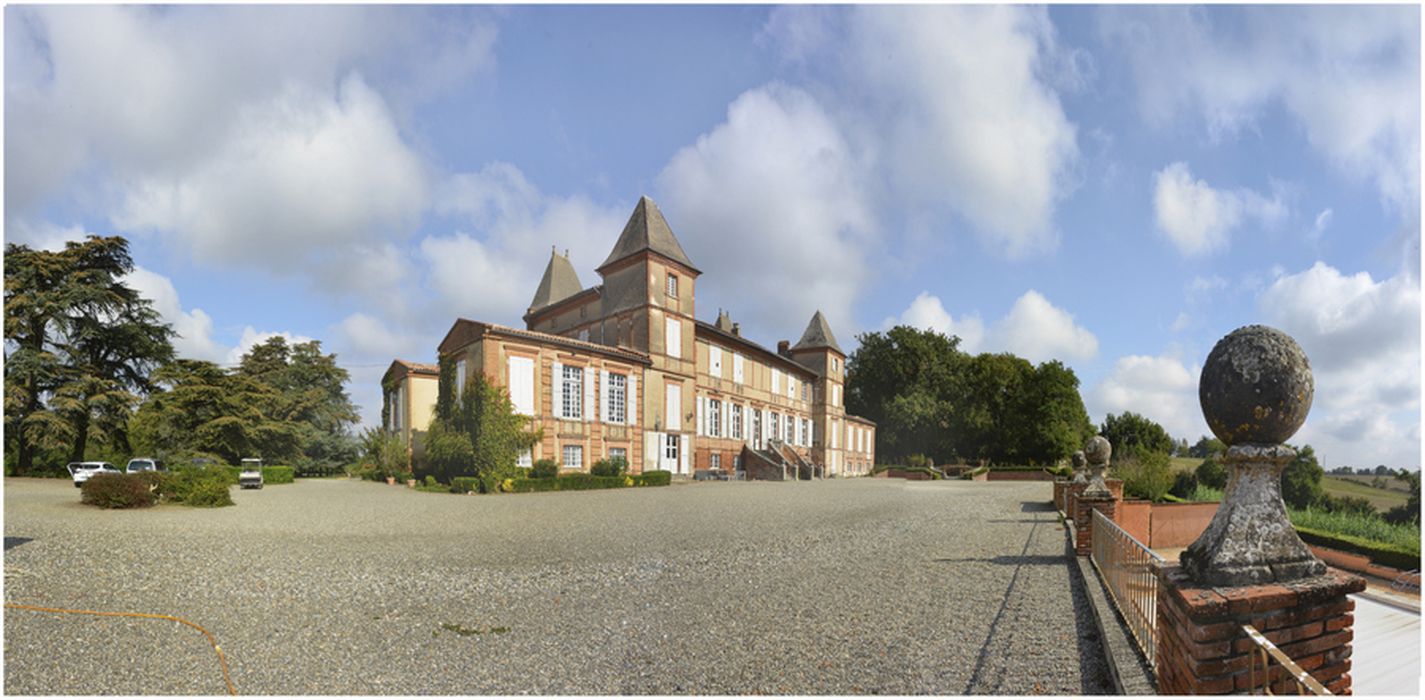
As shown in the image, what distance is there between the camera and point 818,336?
56812mm

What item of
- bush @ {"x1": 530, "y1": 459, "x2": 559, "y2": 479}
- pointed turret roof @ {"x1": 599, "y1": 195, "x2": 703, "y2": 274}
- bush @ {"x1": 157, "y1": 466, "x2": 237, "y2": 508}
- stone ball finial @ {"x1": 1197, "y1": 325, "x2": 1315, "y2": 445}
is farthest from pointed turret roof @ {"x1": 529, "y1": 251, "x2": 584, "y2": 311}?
stone ball finial @ {"x1": 1197, "y1": 325, "x2": 1315, "y2": 445}

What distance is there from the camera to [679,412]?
123 feet

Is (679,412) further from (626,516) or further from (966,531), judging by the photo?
(966,531)

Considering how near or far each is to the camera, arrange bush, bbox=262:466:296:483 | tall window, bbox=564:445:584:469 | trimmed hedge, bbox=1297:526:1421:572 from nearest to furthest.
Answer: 1. trimmed hedge, bbox=1297:526:1421:572
2. tall window, bbox=564:445:584:469
3. bush, bbox=262:466:296:483

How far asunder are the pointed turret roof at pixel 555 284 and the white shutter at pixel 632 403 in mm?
15954

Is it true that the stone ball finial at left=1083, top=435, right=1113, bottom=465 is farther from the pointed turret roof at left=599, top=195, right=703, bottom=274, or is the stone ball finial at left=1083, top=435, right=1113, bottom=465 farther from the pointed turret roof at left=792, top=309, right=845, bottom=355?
the pointed turret roof at left=792, top=309, right=845, bottom=355

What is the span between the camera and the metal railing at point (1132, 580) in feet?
17.0

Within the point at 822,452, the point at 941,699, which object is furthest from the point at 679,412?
the point at 941,699

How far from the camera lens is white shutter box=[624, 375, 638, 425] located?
3378cm

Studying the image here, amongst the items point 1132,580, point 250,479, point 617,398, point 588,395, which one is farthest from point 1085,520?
point 250,479

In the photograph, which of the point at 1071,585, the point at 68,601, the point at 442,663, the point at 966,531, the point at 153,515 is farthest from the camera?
the point at 153,515

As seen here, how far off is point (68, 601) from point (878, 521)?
13.7 m

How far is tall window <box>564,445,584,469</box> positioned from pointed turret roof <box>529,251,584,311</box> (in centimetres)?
1946

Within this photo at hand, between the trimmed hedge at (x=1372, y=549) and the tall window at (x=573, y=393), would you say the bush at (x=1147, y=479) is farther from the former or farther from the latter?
the tall window at (x=573, y=393)
